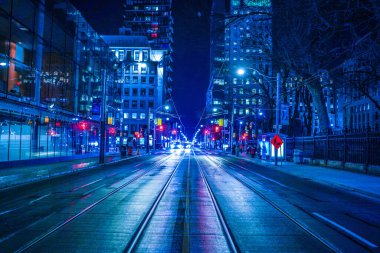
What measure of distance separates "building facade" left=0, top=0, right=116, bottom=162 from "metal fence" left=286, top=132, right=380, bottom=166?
19.6 meters

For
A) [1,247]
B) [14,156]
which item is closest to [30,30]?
[14,156]

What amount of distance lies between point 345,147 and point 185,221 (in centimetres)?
2190

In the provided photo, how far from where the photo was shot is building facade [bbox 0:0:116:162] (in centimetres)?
2662

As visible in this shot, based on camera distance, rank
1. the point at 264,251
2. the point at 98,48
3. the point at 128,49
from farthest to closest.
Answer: the point at 128,49, the point at 98,48, the point at 264,251

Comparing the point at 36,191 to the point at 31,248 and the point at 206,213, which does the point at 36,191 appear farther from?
the point at 31,248

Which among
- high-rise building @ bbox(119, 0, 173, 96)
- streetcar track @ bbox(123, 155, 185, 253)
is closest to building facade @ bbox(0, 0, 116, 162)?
streetcar track @ bbox(123, 155, 185, 253)

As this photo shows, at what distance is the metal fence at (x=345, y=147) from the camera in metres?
23.7

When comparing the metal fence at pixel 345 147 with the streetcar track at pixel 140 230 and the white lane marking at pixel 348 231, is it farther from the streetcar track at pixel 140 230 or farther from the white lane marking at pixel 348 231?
the streetcar track at pixel 140 230

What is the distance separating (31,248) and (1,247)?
535 millimetres

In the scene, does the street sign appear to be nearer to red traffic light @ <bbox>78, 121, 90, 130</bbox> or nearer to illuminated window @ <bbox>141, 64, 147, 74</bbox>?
red traffic light @ <bbox>78, 121, 90, 130</bbox>

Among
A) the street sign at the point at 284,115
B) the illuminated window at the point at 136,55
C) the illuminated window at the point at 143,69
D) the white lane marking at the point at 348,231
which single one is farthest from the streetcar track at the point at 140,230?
the illuminated window at the point at 143,69

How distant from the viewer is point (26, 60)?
97.5 ft

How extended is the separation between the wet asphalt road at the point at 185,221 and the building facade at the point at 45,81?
551 inches

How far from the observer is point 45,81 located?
33312 millimetres
